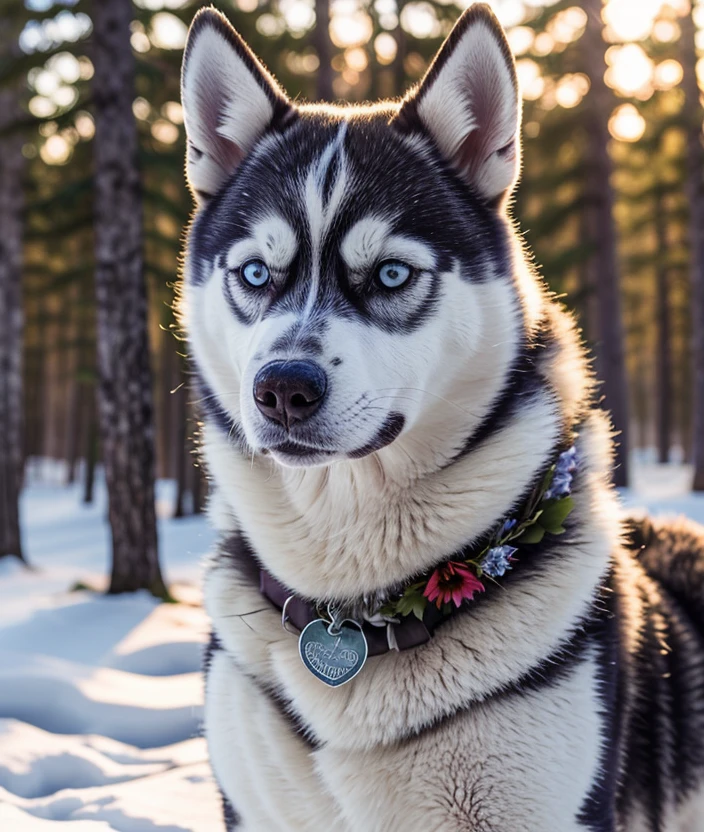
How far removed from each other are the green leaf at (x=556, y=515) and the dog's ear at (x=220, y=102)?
1.48 meters

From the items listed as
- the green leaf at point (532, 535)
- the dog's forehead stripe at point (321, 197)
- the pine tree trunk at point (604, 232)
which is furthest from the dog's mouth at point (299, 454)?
the pine tree trunk at point (604, 232)

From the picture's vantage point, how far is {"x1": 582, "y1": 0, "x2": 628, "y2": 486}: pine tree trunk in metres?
13.5

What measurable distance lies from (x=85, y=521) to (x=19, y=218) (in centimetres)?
811

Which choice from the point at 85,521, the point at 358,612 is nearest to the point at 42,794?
the point at 358,612

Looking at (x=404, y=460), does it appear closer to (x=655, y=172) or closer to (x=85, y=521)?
(x=85, y=521)

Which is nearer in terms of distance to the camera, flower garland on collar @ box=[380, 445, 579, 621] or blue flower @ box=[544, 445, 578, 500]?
flower garland on collar @ box=[380, 445, 579, 621]

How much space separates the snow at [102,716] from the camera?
3.18 m

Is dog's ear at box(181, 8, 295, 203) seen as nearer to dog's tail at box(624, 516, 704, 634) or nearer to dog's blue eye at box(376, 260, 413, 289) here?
dog's blue eye at box(376, 260, 413, 289)

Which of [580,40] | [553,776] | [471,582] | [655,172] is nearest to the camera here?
[553,776]

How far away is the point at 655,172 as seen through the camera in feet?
71.6

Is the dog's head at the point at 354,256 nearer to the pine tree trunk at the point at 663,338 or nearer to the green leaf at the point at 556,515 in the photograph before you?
the green leaf at the point at 556,515

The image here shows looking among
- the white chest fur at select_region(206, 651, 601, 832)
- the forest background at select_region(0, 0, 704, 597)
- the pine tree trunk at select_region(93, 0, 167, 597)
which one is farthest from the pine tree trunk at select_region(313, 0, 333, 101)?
the white chest fur at select_region(206, 651, 601, 832)

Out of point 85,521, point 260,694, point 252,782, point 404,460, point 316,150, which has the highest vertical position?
point 316,150

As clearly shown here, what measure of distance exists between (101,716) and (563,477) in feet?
9.94
